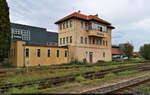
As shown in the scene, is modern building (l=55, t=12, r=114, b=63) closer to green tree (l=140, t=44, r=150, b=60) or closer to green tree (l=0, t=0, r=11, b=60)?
green tree (l=0, t=0, r=11, b=60)

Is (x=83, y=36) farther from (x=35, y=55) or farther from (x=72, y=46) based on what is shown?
(x=35, y=55)

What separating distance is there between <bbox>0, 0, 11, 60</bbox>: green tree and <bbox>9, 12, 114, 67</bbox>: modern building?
2.31 metres

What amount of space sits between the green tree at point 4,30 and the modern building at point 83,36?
1345 cm

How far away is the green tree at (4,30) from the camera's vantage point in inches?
693

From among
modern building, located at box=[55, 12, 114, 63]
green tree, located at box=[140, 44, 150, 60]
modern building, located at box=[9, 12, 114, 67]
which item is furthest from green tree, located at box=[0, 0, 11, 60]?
green tree, located at box=[140, 44, 150, 60]

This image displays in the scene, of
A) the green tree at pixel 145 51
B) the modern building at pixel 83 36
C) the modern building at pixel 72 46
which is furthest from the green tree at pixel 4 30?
the green tree at pixel 145 51

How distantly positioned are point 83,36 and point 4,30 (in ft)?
58.0

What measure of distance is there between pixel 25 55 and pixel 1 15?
755 cm

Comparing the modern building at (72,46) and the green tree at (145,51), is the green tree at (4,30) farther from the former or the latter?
the green tree at (145,51)

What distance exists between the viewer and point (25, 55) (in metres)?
21.1

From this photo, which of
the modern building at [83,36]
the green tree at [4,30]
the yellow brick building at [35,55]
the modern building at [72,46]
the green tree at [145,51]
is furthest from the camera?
the green tree at [145,51]

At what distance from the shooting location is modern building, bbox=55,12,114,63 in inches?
1107

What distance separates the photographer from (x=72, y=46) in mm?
27891

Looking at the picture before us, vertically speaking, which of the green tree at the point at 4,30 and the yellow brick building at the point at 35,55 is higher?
the green tree at the point at 4,30
